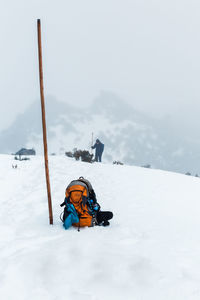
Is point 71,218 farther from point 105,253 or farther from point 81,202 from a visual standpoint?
point 105,253

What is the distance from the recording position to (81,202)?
4.89 meters

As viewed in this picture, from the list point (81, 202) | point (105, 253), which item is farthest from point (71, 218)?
point (105, 253)

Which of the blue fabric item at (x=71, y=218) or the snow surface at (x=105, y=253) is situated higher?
the blue fabric item at (x=71, y=218)

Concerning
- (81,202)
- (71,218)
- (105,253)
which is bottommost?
(105,253)

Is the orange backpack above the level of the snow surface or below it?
above

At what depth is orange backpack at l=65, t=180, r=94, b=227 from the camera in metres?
4.88

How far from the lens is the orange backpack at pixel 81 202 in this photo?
16.0ft

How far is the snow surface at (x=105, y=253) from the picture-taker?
9.54ft

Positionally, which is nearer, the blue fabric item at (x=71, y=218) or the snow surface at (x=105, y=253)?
the snow surface at (x=105, y=253)

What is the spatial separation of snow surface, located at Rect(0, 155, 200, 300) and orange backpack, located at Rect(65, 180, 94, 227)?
169 mm

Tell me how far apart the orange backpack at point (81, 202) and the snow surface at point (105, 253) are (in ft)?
0.55

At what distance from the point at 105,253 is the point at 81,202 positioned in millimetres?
1296

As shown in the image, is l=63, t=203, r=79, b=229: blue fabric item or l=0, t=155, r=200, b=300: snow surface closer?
l=0, t=155, r=200, b=300: snow surface

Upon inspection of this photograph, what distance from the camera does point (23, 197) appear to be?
7.75 metres
